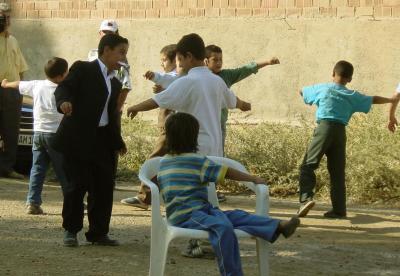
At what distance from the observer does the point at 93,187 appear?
856 cm

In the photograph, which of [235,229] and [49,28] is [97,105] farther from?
[49,28]

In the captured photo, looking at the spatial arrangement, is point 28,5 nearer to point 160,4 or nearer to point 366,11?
point 160,4

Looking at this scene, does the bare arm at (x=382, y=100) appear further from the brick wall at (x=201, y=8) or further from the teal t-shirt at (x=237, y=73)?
the brick wall at (x=201, y=8)

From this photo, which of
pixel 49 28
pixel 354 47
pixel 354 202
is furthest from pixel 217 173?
pixel 49 28

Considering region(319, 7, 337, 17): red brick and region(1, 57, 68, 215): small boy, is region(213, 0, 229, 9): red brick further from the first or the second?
region(1, 57, 68, 215): small boy

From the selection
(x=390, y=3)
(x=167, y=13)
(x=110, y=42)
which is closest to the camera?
(x=110, y=42)

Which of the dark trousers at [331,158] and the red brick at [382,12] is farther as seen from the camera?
the red brick at [382,12]

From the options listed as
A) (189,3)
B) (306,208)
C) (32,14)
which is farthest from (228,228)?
(32,14)

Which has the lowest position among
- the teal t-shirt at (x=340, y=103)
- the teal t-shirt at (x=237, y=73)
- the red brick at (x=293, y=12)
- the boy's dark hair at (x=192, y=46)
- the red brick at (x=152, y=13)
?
Result: the teal t-shirt at (x=340, y=103)

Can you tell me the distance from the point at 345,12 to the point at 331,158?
578cm

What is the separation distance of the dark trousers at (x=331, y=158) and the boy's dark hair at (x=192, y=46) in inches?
97.6

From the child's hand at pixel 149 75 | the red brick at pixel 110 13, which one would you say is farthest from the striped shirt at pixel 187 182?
the red brick at pixel 110 13

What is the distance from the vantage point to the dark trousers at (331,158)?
10305 millimetres

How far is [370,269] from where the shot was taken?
8.03 meters
